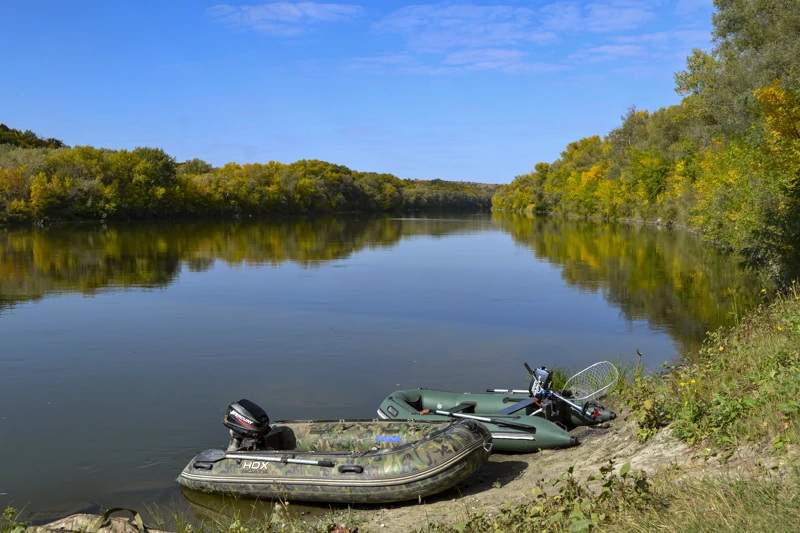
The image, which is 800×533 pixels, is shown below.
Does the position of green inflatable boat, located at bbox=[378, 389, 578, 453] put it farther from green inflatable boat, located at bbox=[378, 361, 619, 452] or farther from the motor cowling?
the motor cowling

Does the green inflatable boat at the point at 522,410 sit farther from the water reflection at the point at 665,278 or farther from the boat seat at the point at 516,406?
the water reflection at the point at 665,278

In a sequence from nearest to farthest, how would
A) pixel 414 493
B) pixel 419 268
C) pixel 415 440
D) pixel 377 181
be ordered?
1. pixel 414 493
2. pixel 415 440
3. pixel 419 268
4. pixel 377 181

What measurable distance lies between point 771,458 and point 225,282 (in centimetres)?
2258

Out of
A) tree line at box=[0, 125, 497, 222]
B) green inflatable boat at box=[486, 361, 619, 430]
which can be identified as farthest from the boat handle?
tree line at box=[0, 125, 497, 222]

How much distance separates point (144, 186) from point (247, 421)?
73.4 metres

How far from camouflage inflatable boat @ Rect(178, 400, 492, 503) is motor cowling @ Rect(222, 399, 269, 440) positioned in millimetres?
11

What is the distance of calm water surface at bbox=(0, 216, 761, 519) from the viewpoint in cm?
960

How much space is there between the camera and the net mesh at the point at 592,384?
9.61 meters

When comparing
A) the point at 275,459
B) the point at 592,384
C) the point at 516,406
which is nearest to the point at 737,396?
the point at 516,406

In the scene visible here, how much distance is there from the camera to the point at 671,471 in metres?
5.54

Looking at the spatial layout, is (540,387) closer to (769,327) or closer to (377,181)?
(769,327)

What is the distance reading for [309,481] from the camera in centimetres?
731

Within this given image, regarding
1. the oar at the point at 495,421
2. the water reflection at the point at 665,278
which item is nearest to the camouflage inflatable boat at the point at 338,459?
the oar at the point at 495,421

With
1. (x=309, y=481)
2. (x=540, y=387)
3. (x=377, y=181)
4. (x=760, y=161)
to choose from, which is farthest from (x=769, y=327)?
(x=377, y=181)
